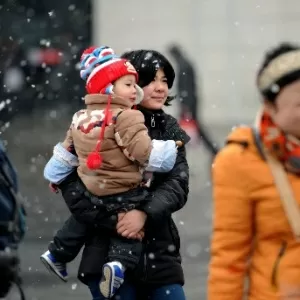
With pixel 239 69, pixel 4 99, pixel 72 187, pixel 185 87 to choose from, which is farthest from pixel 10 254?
pixel 4 99

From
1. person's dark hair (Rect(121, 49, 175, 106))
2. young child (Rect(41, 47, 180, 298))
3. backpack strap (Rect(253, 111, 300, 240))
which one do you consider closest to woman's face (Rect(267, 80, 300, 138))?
backpack strap (Rect(253, 111, 300, 240))

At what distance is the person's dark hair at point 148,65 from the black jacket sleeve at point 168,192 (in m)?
0.38

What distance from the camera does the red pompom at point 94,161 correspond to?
5.24 m

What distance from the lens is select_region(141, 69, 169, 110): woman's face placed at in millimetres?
5637

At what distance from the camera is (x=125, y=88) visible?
17.9ft

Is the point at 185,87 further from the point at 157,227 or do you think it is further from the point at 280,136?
the point at 280,136

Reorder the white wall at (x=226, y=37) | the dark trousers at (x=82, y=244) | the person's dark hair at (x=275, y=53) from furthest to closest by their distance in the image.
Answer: the white wall at (x=226, y=37) → the dark trousers at (x=82, y=244) → the person's dark hair at (x=275, y=53)

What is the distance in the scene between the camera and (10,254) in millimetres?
4609

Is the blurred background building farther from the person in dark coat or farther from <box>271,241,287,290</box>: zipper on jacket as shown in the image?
<box>271,241,287,290</box>: zipper on jacket

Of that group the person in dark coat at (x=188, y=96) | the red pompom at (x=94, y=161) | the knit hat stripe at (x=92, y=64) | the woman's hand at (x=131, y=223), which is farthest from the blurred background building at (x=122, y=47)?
the red pompom at (x=94, y=161)

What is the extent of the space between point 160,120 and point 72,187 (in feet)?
1.73

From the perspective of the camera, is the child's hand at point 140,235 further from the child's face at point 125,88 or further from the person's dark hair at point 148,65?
the person's dark hair at point 148,65

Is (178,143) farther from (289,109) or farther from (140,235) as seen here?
(289,109)

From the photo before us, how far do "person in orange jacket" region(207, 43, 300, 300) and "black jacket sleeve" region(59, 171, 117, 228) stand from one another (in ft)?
4.43
